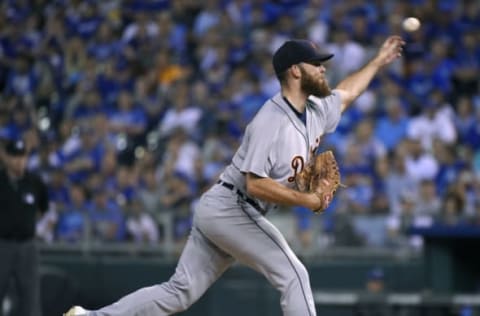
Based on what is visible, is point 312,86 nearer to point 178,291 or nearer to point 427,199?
point 178,291

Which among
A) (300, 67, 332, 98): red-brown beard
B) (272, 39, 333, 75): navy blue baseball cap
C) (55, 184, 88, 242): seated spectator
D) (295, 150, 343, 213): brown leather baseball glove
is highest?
(272, 39, 333, 75): navy blue baseball cap

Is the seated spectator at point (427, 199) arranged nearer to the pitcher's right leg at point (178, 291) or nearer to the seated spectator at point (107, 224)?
the seated spectator at point (107, 224)

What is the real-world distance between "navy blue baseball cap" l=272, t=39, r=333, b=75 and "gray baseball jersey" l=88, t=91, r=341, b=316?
0.59ft

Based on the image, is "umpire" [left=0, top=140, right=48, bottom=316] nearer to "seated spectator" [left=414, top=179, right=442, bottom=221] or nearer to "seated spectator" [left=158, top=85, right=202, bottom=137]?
"seated spectator" [left=414, top=179, right=442, bottom=221]

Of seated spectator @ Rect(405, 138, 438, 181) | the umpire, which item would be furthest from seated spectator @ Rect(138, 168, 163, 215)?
the umpire

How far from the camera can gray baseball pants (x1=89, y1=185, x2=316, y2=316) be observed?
603cm

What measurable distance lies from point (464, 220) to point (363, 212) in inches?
48.8

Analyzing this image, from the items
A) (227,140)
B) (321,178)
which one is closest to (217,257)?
(321,178)

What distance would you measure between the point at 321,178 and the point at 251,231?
0.50m

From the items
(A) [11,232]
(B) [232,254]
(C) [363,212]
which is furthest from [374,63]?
(C) [363,212]

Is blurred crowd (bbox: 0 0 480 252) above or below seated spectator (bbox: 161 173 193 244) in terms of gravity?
above

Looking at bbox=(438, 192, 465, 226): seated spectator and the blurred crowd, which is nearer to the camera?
bbox=(438, 192, 465, 226): seated spectator

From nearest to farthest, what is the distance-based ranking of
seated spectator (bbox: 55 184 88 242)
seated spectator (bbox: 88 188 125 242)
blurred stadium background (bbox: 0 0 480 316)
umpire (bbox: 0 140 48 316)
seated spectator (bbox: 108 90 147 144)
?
1. umpire (bbox: 0 140 48 316)
2. blurred stadium background (bbox: 0 0 480 316)
3. seated spectator (bbox: 88 188 125 242)
4. seated spectator (bbox: 55 184 88 242)
5. seated spectator (bbox: 108 90 147 144)

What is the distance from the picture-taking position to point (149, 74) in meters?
16.0
